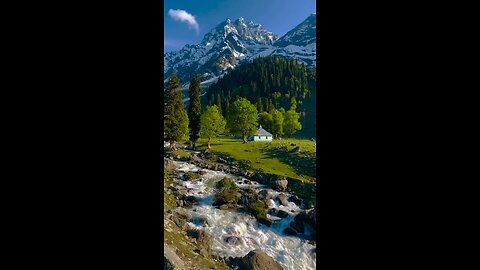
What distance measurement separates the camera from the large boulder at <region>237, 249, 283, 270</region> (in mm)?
10383

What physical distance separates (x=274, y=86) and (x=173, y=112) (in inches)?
2010

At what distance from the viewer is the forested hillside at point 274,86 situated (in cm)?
6525

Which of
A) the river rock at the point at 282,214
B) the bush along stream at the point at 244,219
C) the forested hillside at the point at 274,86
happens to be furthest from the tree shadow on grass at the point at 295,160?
the forested hillside at the point at 274,86

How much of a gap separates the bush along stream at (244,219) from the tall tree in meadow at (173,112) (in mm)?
4139

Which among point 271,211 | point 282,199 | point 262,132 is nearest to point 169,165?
point 282,199

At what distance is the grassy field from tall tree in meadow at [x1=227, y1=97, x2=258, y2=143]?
1.37 meters

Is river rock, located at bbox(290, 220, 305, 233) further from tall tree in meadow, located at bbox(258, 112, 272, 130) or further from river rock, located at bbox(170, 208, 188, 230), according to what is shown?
tall tree in meadow, located at bbox(258, 112, 272, 130)

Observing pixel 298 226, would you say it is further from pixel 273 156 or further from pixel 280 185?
pixel 273 156

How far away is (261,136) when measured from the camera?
1241 inches

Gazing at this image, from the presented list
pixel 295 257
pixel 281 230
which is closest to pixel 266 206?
pixel 281 230
